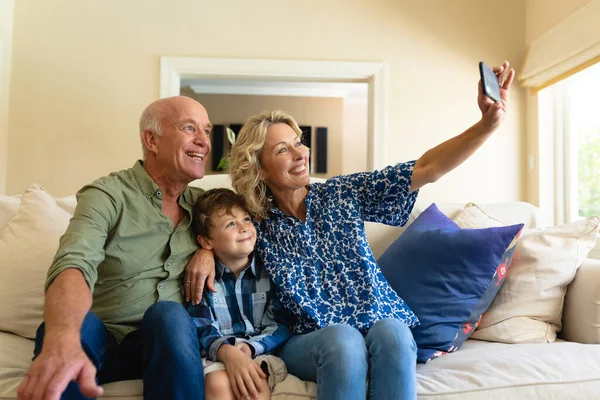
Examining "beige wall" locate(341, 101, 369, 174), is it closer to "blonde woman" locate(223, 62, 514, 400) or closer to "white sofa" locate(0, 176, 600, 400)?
"white sofa" locate(0, 176, 600, 400)

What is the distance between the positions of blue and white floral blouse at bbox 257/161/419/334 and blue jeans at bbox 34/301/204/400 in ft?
1.12

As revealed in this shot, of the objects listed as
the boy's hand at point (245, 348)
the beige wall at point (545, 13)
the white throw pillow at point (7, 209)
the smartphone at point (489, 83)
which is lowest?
the boy's hand at point (245, 348)

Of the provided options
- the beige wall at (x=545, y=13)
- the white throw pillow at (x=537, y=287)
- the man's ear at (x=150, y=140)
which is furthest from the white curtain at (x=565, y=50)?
the man's ear at (x=150, y=140)

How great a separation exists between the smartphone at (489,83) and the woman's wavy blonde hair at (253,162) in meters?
0.61

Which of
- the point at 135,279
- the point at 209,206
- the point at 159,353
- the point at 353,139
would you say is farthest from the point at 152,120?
the point at 353,139

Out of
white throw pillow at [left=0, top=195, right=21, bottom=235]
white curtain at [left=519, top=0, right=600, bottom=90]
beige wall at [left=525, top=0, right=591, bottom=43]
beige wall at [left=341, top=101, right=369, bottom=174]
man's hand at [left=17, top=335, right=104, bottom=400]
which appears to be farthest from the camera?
beige wall at [left=341, top=101, right=369, bottom=174]

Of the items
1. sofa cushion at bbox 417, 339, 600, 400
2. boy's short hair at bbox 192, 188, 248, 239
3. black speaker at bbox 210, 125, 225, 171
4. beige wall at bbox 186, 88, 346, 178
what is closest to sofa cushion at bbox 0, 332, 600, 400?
sofa cushion at bbox 417, 339, 600, 400

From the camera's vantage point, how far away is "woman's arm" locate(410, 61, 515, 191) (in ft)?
4.56

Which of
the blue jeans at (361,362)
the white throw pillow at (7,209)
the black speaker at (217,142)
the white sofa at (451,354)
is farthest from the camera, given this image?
the black speaker at (217,142)

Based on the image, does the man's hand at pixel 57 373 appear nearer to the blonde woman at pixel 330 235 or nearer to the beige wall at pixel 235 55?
the blonde woman at pixel 330 235

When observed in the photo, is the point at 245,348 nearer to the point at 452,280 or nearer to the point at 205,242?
the point at 205,242

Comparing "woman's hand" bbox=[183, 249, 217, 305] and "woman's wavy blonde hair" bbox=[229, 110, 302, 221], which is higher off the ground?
"woman's wavy blonde hair" bbox=[229, 110, 302, 221]

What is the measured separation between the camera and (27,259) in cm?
162

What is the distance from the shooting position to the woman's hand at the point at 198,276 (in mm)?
1461
